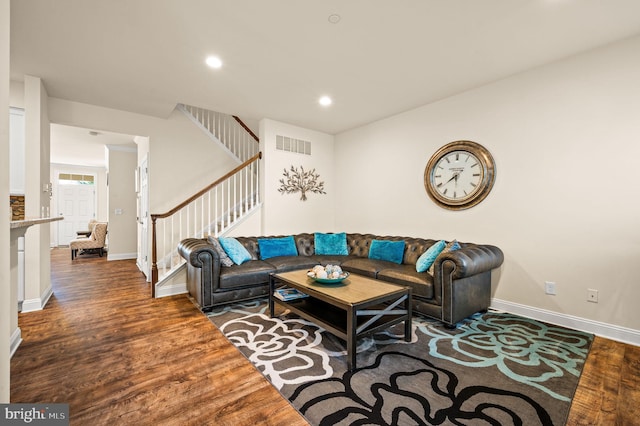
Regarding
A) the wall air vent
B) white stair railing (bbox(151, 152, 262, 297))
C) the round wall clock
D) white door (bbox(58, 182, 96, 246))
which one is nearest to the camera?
the round wall clock

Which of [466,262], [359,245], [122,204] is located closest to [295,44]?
[466,262]

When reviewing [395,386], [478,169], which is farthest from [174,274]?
[478,169]

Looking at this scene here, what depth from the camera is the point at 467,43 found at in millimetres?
2625

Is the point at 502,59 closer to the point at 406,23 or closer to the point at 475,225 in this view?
A: the point at 406,23

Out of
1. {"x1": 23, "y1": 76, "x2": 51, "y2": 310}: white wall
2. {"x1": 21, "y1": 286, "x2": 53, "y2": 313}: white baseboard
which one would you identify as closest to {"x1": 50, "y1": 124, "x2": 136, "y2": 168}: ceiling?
{"x1": 23, "y1": 76, "x2": 51, "y2": 310}: white wall

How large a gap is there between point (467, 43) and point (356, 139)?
279 centimetres

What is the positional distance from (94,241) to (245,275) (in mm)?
5909

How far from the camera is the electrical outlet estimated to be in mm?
2955

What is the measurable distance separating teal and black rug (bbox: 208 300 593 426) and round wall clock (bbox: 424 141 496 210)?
59.8 inches

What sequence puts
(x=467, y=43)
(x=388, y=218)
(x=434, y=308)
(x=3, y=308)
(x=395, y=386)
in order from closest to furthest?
(x=3, y=308), (x=395, y=386), (x=467, y=43), (x=434, y=308), (x=388, y=218)

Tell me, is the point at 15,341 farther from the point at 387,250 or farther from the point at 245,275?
the point at 387,250

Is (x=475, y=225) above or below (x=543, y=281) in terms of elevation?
above

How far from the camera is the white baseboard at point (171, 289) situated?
3.77 meters

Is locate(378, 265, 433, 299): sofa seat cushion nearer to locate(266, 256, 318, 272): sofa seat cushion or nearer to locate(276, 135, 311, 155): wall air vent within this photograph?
locate(266, 256, 318, 272): sofa seat cushion
